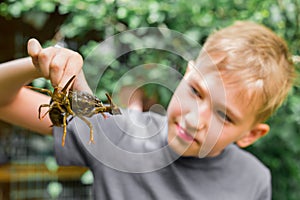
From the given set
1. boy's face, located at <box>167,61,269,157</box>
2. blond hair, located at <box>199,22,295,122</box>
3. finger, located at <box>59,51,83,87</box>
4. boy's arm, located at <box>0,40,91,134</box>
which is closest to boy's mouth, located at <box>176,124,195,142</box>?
boy's face, located at <box>167,61,269,157</box>

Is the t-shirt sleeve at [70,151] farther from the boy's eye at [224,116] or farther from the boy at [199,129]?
the boy's eye at [224,116]

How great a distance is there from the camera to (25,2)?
1477 mm

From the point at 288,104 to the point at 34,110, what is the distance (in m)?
0.85

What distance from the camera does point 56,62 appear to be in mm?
584

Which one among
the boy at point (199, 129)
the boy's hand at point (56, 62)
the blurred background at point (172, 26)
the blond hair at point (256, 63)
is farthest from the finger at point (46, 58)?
the blurred background at point (172, 26)

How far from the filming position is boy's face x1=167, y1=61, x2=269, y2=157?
0.97 meters

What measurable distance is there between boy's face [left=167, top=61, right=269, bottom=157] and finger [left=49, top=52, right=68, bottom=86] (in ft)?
1.27

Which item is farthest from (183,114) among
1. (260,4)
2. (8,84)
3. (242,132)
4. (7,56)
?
(7,56)

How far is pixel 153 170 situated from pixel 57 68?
559 mm

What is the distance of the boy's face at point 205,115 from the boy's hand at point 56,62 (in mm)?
376

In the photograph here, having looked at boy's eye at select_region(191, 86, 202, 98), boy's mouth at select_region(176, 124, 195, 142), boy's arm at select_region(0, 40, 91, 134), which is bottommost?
boy's mouth at select_region(176, 124, 195, 142)

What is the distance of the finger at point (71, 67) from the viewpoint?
562 millimetres

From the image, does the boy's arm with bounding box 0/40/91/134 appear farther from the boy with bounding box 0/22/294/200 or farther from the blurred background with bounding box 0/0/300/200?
the blurred background with bounding box 0/0/300/200

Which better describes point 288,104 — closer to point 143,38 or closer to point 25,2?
point 143,38
